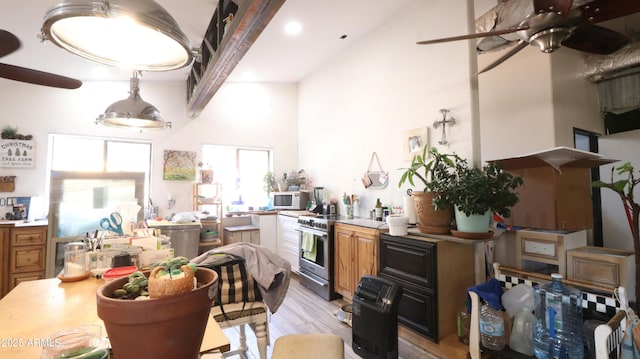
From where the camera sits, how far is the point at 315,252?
3904 millimetres

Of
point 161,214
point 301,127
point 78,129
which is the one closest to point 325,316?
point 161,214

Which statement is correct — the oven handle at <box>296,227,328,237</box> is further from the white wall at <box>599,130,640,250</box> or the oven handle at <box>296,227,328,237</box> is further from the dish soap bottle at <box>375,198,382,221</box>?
the white wall at <box>599,130,640,250</box>

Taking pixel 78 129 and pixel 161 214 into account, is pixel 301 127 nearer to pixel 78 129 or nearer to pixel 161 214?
pixel 161 214

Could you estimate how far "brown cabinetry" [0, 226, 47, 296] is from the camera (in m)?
3.36

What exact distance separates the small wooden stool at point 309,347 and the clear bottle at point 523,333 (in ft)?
5.50

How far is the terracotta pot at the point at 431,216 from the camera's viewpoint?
255cm

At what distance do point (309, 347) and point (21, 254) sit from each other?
4.16 m

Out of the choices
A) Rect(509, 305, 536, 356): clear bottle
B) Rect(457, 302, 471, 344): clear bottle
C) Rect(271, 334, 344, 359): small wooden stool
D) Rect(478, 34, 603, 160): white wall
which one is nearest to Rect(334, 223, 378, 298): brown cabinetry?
Rect(457, 302, 471, 344): clear bottle

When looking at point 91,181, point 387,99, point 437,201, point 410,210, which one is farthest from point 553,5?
point 91,181

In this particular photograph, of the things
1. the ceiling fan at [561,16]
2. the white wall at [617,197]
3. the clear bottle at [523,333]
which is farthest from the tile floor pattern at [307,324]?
the white wall at [617,197]

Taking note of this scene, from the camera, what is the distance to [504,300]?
7.38 feet

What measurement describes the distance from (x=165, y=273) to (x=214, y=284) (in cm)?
11

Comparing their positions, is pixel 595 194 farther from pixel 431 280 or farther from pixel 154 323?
pixel 154 323

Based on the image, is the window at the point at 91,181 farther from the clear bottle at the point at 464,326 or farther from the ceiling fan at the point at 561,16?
the ceiling fan at the point at 561,16
